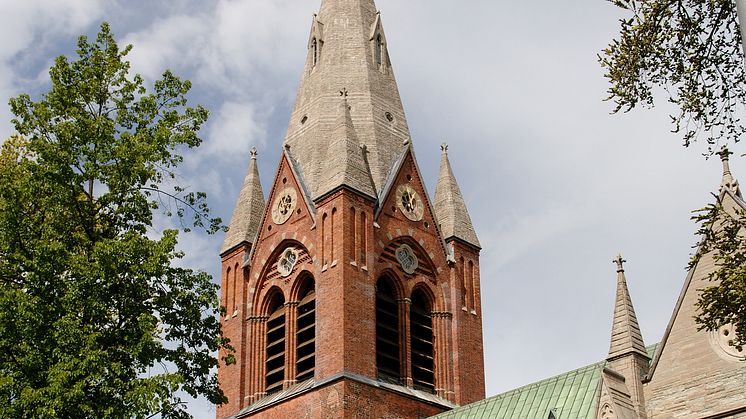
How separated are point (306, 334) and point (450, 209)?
25.4ft

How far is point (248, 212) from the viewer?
41.7 metres

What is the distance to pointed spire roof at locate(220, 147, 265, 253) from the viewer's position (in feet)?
135

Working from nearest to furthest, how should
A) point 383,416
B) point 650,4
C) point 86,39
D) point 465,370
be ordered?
point 650,4
point 86,39
point 383,416
point 465,370

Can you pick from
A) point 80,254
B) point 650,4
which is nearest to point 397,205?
point 80,254

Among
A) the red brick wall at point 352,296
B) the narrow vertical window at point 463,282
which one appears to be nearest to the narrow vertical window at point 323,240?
the red brick wall at point 352,296

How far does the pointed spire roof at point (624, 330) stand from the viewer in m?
26.2

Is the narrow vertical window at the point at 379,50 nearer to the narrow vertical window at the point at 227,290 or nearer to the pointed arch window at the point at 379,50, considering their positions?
the pointed arch window at the point at 379,50

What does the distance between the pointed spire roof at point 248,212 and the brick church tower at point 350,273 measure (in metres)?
0.05

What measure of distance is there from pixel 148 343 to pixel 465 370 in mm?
19574

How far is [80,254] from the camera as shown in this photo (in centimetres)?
2055

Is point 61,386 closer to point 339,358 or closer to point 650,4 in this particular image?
point 650,4

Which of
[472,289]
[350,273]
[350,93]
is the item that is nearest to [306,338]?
[350,273]

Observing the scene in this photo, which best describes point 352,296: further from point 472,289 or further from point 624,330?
point 624,330

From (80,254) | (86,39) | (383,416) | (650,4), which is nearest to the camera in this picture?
(650,4)
